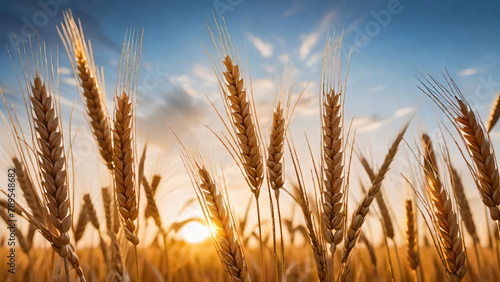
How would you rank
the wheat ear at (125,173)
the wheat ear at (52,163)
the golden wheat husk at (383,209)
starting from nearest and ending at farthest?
the wheat ear at (52,163)
the wheat ear at (125,173)
the golden wheat husk at (383,209)

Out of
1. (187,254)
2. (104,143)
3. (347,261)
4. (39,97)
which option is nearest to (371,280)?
(187,254)

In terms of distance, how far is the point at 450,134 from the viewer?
6.11ft

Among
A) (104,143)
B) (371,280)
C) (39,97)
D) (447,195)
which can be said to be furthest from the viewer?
(371,280)

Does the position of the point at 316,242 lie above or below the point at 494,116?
below

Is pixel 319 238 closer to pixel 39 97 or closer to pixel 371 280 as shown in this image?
pixel 39 97

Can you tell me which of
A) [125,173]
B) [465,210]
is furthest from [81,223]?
[465,210]

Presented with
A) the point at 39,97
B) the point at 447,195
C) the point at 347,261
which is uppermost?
the point at 39,97

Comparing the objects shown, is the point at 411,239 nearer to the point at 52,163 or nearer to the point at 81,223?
the point at 52,163

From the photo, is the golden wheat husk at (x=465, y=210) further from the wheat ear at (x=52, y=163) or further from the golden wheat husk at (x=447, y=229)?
the wheat ear at (x=52, y=163)

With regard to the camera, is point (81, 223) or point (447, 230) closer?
point (447, 230)

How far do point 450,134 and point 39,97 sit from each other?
6.73 ft

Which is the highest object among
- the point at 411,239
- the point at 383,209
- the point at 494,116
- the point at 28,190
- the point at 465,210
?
the point at 494,116

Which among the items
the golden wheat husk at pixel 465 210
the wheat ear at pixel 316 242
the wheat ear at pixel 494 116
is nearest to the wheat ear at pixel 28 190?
the wheat ear at pixel 316 242

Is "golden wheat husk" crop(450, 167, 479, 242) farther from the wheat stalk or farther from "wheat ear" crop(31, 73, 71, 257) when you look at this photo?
"wheat ear" crop(31, 73, 71, 257)
